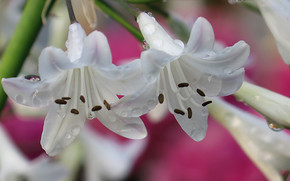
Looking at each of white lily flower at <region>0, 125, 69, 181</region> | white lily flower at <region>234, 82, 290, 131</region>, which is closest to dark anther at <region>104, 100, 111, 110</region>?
white lily flower at <region>234, 82, 290, 131</region>

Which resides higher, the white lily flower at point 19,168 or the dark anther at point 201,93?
the dark anther at point 201,93

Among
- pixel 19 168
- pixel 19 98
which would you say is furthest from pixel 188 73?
pixel 19 168

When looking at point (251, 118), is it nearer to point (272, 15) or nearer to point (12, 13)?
point (272, 15)

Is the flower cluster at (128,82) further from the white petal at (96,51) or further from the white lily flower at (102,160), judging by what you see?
the white lily flower at (102,160)

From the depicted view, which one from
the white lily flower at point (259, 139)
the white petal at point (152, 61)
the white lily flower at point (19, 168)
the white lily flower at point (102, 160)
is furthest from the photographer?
the white lily flower at point (102, 160)

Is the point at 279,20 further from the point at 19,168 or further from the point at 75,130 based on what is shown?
the point at 19,168

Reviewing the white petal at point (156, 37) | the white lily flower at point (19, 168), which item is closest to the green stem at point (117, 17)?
the white petal at point (156, 37)

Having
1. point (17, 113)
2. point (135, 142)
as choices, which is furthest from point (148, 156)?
point (17, 113)
